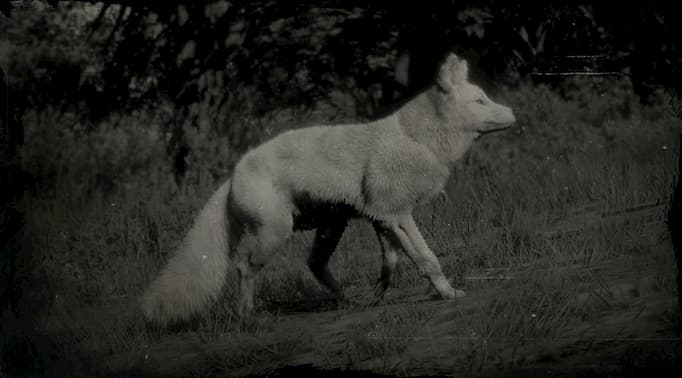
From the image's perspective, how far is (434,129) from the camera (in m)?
4.81

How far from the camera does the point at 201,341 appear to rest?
4883 mm

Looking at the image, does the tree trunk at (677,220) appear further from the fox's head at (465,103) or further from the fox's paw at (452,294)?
the fox's paw at (452,294)

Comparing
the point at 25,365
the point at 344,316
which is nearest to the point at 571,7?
the point at 344,316

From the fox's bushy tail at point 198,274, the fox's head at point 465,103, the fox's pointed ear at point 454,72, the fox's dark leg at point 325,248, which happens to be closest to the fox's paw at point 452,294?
the fox's dark leg at point 325,248

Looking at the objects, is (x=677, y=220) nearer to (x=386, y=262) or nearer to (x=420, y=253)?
(x=420, y=253)

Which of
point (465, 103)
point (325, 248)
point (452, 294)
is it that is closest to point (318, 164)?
point (325, 248)

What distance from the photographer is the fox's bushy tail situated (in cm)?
491

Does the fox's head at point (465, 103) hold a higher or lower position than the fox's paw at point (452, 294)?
higher

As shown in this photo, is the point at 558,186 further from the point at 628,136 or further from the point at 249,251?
the point at 249,251

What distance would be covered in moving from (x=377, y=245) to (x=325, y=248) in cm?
28

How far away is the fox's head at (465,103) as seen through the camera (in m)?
4.68

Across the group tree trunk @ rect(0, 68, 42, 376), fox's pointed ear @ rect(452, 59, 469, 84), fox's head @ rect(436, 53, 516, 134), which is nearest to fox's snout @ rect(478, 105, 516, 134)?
fox's head @ rect(436, 53, 516, 134)

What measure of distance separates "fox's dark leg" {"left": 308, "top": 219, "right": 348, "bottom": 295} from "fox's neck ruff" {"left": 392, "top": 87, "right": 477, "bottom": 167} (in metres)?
0.61

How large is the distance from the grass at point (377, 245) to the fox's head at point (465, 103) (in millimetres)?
96
